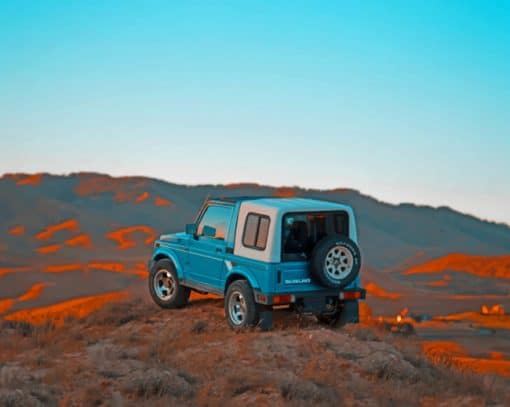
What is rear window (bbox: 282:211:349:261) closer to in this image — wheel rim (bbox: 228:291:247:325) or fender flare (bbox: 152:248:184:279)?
wheel rim (bbox: 228:291:247:325)

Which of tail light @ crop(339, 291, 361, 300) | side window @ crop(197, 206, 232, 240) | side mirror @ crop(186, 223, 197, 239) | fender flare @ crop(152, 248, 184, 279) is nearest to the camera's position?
tail light @ crop(339, 291, 361, 300)

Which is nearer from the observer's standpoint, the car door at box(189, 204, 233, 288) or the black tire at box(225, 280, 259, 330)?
the black tire at box(225, 280, 259, 330)

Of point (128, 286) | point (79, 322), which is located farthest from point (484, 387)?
point (128, 286)

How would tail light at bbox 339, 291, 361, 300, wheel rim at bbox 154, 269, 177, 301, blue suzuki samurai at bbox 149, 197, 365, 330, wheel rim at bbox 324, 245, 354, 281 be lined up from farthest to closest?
wheel rim at bbox 154, 269, 177, 301 → tail light at bbox 339, 291, 361, 300 → wheel rim at bbox 324, 245, 354, 281 → blue suzuki samurai at bbox 149, 197, 365, 330

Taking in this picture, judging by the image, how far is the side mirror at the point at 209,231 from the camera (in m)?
14.3

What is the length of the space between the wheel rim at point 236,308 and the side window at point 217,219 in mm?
972

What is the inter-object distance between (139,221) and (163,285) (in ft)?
287

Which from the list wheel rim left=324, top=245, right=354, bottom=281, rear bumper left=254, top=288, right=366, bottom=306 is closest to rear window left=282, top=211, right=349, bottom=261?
wheel rim left=324, top=245, right=354, bottom=281

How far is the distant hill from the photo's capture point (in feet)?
285

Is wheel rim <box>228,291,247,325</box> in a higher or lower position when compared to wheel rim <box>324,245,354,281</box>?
lower

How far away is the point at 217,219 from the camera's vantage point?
1430 cm

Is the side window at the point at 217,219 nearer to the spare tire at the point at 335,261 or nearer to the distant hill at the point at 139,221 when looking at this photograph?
the spare tire at the point at 335,261

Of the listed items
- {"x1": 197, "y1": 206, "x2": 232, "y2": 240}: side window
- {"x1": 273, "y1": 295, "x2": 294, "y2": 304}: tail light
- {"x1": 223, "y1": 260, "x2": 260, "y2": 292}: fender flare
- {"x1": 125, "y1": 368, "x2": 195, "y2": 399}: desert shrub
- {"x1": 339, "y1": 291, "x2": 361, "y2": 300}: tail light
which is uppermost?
{"x1": 197, "y1": 206, "x2": 232, "y2": 240}: side window

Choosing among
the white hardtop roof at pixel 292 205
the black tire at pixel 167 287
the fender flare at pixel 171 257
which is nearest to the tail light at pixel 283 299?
the white hardtop roof at pixel 292 205
